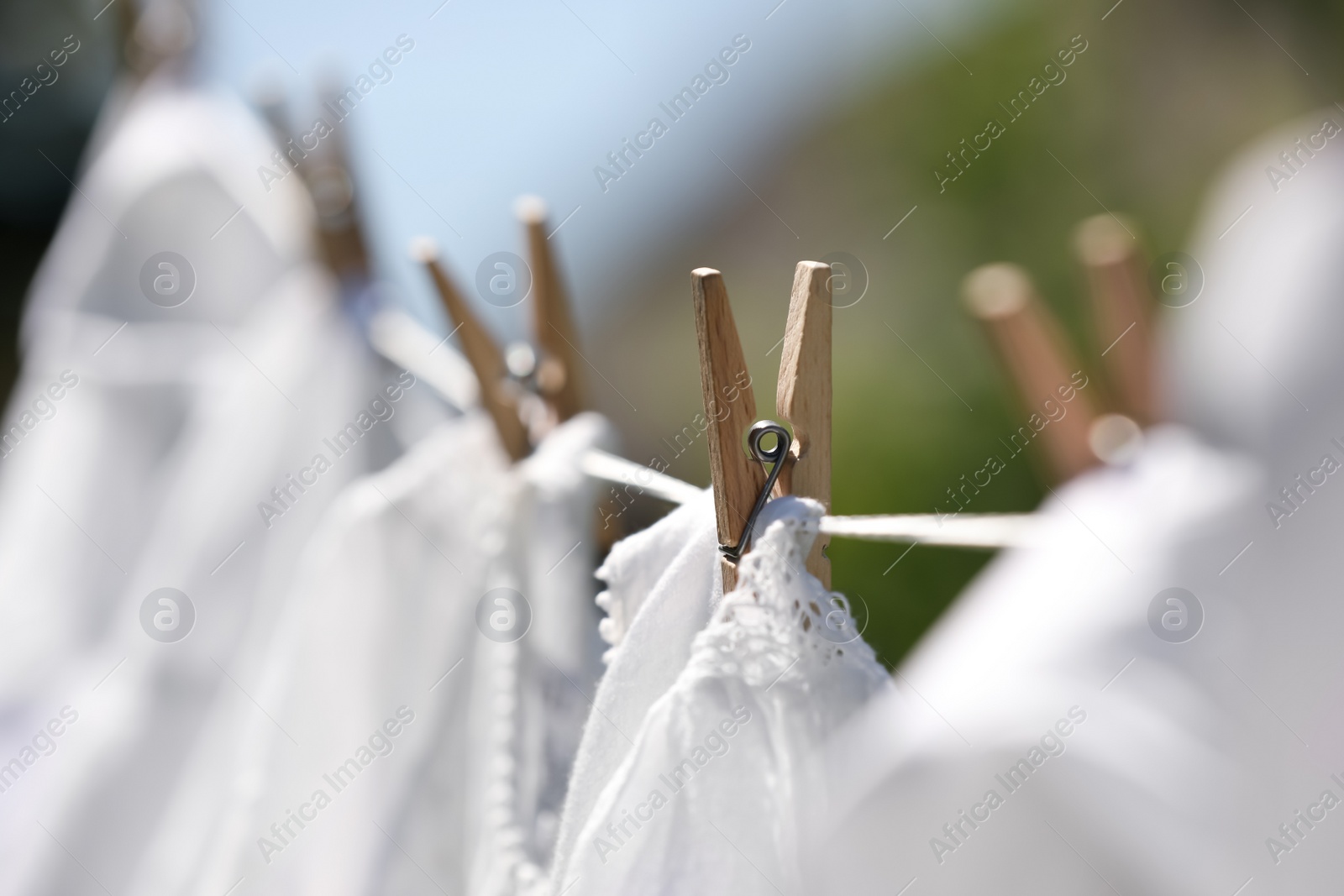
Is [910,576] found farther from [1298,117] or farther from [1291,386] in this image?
[1291,386]

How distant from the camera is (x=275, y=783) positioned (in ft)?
2.26

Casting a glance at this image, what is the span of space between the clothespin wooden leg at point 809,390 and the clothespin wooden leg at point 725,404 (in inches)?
0.7

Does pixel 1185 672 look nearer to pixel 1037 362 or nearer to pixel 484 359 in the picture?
pixel 1037 362

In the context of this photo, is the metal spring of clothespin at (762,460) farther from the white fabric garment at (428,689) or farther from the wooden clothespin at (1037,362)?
the wooden clothespin at (1037,362)

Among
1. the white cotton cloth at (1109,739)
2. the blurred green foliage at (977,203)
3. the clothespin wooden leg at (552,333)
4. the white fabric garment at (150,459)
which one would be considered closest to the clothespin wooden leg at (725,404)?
the white cotton cloth at (1109,739)

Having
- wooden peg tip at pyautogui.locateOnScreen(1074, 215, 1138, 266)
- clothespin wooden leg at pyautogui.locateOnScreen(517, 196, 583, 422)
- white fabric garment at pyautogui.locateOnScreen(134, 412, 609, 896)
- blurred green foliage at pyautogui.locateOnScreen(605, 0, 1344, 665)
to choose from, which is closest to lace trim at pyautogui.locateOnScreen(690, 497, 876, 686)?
white fabric garment at pyautogui.locateOnScreen(134, 412, 609, 896)

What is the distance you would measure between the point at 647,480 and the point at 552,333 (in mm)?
195

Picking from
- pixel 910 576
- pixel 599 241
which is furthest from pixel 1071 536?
pixel 599 241

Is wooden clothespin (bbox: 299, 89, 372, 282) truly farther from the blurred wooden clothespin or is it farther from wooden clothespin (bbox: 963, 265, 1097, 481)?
wooden clothespin (bbox: 963, 265, 1097, 481)

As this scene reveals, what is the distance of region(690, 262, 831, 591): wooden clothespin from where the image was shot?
0.40m

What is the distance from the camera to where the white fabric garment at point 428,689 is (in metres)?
0.59

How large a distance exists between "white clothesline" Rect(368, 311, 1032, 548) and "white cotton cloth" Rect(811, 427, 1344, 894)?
81mm

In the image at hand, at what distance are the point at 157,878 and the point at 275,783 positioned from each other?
27 cm

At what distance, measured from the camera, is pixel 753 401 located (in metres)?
0.40
